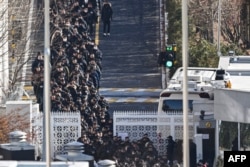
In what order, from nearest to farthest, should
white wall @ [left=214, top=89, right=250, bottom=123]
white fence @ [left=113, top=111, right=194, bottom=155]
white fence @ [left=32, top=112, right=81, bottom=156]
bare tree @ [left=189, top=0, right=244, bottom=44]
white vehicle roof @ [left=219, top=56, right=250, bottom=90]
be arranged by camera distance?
white wall @ [left=214, top=89, right=250, bottom=123]
white vehicle roof @ [left=219, top=56, right=250, bottom=90]
white fence @ [left=32, top=112, right=81, bottom=156]
white fence @ [left=113, top=111, right=194, bottom=155]
bare tree @ [left=189, top=0, right=244, bottom=44]

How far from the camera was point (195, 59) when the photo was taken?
3909 cm

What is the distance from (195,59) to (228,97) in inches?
601

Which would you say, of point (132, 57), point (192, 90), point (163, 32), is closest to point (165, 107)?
point (192, 90)

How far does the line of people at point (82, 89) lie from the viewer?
26.1m

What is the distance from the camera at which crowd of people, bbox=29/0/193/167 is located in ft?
85.7

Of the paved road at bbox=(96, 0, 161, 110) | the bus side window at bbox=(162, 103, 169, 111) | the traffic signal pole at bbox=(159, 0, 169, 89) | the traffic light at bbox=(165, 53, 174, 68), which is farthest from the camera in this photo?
the traffic signal pole at bbox=(159, 0, 169, 89)

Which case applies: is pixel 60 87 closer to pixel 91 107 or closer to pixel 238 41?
pixel 91 107

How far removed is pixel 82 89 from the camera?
30.4 meters

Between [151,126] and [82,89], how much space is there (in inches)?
98.0

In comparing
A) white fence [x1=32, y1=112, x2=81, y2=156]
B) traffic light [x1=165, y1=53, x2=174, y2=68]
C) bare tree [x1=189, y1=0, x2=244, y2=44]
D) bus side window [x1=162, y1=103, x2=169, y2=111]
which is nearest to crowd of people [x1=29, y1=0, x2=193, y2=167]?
white fence [x1=32, y1=112, x2=81, y2=156]

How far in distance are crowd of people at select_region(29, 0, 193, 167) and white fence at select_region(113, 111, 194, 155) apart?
1.08ft

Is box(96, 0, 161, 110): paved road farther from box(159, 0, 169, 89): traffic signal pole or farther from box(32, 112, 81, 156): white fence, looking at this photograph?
box(32, 112, 81, 156): white fence

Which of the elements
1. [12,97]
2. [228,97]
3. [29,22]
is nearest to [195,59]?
[29,22]

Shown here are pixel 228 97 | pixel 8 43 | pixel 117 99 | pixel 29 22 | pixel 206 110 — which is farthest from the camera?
pixel 117 99
